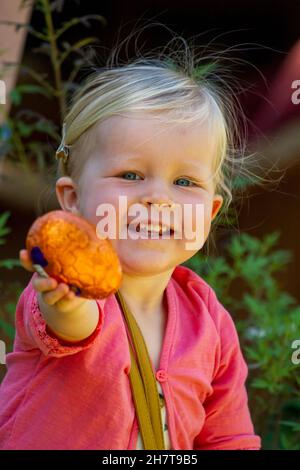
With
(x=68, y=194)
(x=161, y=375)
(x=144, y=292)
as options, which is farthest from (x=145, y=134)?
(x=161, y=375)

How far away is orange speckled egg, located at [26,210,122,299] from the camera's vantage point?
41.5 inches

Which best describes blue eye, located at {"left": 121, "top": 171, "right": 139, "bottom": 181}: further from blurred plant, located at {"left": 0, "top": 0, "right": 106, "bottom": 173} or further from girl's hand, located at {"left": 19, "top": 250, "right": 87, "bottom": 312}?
blurred plant, located at {"left": 0, "top": 0, "right": 106, "bottom": 173}

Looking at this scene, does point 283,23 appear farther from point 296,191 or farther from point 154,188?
point 154,188

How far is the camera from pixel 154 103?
1.32m

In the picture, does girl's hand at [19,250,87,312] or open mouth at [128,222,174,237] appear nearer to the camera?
girl's hand at [19,250,87,312]

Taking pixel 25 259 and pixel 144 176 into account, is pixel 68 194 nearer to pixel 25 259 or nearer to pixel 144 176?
pixel 144 176

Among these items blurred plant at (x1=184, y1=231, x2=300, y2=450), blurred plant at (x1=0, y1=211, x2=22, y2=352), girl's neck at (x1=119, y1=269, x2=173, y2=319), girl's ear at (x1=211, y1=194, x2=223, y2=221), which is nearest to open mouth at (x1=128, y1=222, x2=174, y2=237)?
girl's neck at (x1=119, y1=269, x2=173, y2=319)

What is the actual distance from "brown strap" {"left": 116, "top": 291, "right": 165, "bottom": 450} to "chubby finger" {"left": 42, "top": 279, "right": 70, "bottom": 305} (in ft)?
0.93

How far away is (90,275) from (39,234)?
Result: 86mm

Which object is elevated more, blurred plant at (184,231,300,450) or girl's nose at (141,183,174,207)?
girl's nose at (141,183,174,207)

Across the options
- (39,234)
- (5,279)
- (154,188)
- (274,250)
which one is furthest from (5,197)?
(39,234)

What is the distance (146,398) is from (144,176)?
0.35 meters

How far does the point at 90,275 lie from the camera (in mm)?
1058

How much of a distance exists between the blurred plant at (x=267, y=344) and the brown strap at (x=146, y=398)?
2.14ft
